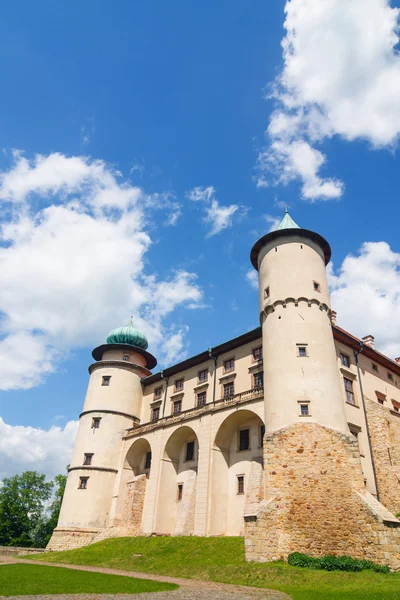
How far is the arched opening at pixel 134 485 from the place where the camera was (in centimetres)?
3722

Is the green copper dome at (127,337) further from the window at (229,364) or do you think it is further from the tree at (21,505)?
the tree at (21,505)

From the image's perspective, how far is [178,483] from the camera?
3719cm

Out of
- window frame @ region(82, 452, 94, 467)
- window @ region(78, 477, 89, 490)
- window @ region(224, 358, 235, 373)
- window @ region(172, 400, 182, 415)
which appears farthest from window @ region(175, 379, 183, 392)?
window @ region(78, 477, 89, 490)

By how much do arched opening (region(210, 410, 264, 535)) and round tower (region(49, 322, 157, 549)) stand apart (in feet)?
42.6

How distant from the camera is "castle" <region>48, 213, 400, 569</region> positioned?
2339 centimetres

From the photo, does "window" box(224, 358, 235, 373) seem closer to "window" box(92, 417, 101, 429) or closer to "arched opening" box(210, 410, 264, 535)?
"arched opening" box(210, 410, 264, 535)

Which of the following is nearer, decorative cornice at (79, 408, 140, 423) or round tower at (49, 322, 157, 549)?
round tower at (49, 322, 157, 549)

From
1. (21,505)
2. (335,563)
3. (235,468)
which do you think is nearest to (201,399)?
(235,468)

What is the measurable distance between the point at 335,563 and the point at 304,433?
23.0ft

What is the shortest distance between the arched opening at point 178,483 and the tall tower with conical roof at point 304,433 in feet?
37.4

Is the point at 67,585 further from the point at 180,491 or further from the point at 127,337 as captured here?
the point at 127,337

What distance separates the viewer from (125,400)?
44.1m

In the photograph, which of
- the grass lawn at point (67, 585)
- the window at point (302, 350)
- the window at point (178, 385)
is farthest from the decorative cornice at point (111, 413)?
the grass lawn at point (67, 585)

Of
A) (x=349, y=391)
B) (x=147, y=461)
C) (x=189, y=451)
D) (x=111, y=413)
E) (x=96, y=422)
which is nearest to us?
(x=349, y=391)
